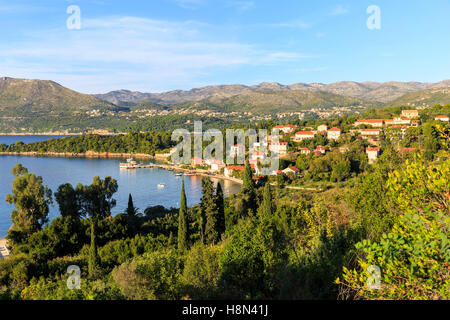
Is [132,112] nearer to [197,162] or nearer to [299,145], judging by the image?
[197,162]

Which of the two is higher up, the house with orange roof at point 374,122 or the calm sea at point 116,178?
the house with orange roof at point 374,122

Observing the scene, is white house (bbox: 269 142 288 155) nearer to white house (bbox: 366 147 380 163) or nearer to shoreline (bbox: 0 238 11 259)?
white house (bbox: 366 147 380 163)

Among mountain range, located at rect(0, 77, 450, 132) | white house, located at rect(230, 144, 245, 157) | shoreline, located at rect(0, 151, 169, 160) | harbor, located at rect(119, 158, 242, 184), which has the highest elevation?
mountain range, located at rect(0, 77, 450, 132)

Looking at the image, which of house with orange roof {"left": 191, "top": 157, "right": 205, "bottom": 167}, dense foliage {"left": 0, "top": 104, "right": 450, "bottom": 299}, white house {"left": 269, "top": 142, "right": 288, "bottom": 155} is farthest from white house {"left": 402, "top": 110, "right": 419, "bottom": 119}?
dense foliage {"left": 0, "top": 104, "right": 450, "bottom": 299}

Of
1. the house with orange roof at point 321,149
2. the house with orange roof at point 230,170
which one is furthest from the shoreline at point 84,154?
the house with orange roof at point 321,149

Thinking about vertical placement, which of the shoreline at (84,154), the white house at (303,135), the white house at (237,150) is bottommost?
the shoreline at (84,154)

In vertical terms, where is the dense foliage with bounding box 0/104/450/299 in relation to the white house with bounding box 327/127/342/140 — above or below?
below

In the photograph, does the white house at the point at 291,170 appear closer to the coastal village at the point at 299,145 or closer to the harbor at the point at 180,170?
the coastal village at the point at 299,145

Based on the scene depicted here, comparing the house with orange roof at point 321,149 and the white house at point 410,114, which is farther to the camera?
the white house at point 410,114
